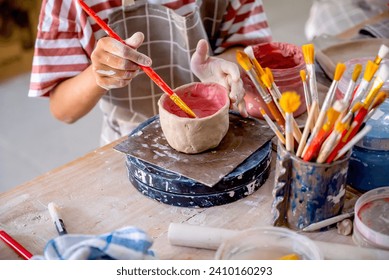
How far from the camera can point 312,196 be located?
80 centimetres

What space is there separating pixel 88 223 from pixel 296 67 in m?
0.49

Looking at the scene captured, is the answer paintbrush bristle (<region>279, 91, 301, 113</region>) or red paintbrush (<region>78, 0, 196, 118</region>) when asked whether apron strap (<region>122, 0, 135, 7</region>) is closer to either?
red paintbrush (<region>78, 0, 196, 118</region>)

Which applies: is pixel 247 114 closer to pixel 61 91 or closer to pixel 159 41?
pixel 159 41

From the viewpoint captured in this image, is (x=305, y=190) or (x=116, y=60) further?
(x=116, y=60)

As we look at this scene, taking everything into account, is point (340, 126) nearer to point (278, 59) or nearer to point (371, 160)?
point (371, 160)

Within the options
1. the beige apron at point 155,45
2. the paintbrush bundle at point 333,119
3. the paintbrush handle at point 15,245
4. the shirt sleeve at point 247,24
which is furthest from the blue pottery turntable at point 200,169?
the shirt sleeve at point 247,24

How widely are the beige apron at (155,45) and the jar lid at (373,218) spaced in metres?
0.56

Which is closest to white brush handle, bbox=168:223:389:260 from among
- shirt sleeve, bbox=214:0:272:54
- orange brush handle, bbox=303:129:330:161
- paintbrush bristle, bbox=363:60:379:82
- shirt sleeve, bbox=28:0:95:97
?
orange brush handle, bbox=303:129:330:161

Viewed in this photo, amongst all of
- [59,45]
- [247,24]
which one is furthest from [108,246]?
[247,24]

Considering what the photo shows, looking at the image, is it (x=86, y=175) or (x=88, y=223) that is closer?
(x=88, y=223)

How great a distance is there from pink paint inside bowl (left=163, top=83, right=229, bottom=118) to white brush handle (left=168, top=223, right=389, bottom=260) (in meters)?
0.25

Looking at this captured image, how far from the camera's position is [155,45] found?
1.23m

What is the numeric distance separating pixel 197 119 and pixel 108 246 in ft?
0.88
